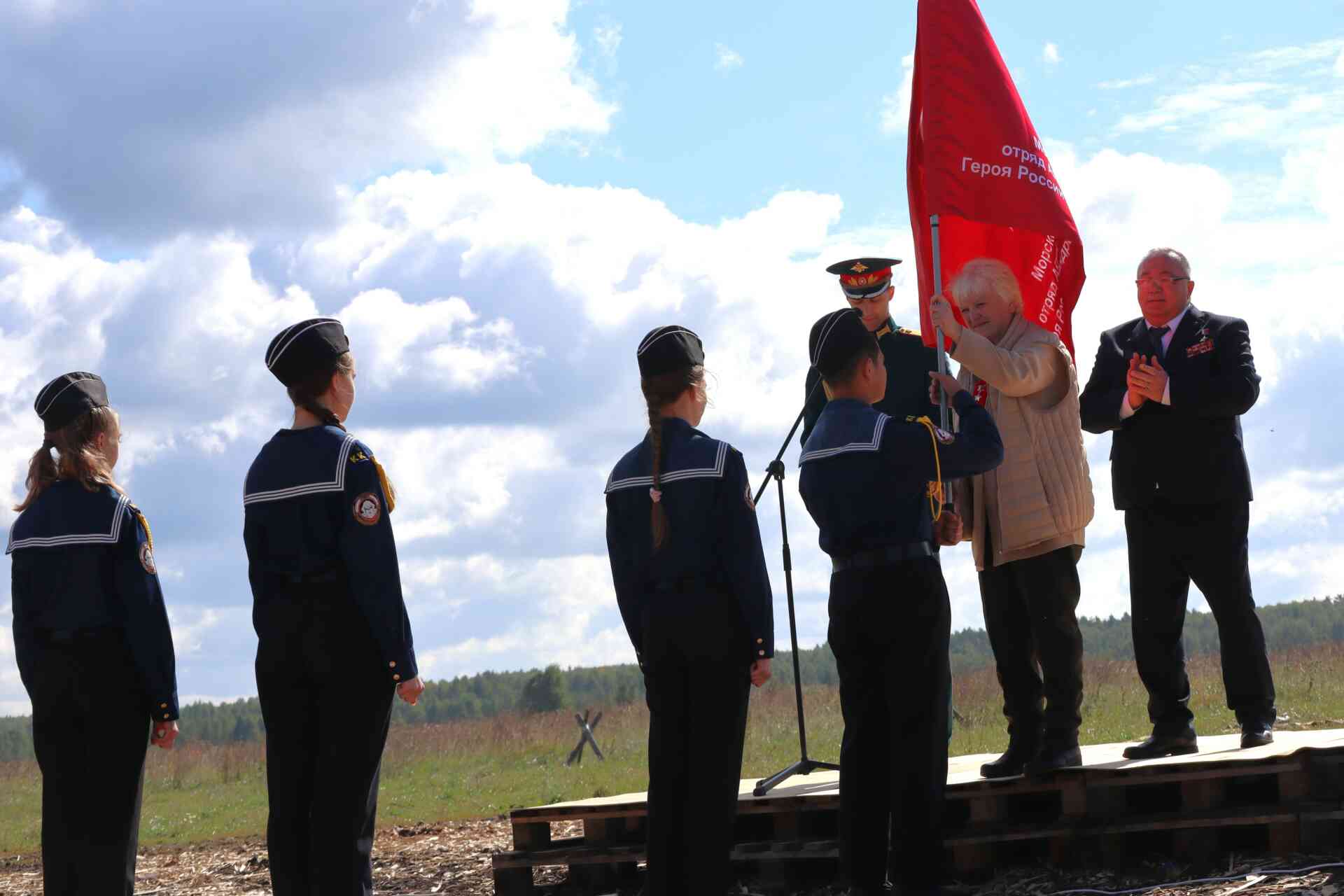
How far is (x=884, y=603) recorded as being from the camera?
16.8 feet

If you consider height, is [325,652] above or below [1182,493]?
below

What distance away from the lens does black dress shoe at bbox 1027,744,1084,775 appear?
235 inches

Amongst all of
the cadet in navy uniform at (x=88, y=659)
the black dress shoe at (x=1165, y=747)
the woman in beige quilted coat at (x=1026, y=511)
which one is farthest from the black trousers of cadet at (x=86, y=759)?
the black dress shoe at (x=1165, y=747)

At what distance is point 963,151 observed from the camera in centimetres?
655

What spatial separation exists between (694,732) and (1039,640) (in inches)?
64.7

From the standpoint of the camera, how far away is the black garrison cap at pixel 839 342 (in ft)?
17.6

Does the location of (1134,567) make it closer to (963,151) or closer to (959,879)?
(959,879)

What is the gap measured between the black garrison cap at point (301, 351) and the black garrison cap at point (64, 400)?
1.04m

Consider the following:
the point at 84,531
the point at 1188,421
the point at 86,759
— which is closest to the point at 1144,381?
the point at 1188,421

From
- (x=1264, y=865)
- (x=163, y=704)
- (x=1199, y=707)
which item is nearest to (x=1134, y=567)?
(x=1264, y=865)

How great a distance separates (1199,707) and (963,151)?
38.5ft

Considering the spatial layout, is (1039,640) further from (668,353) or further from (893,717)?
(668,353)

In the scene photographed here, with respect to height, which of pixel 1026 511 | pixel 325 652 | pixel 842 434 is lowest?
pixel 325 652

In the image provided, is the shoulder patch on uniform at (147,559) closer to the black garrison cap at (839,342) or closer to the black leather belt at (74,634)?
the black leather belt at (74,634)
